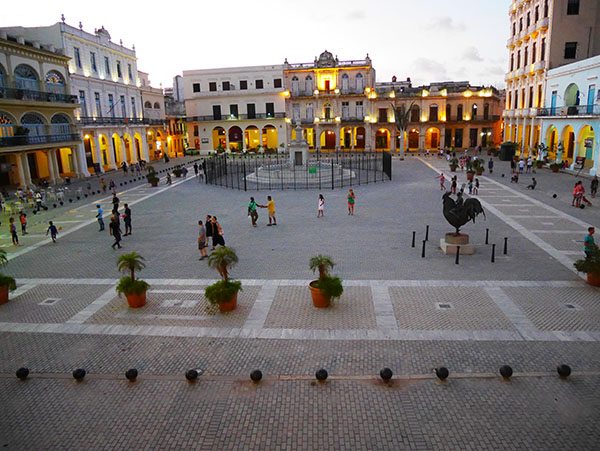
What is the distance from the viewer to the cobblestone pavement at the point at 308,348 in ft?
24.7

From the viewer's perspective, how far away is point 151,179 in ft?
119

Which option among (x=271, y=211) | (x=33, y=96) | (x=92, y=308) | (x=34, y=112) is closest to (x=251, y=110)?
(x=34, y=112)

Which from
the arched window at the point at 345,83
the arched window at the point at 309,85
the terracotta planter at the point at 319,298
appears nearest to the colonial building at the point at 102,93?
the arched window at the point at 309,85

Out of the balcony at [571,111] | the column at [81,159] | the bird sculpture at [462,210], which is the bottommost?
the bird sculpture at [462,210]

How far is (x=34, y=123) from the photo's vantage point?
37.8 m

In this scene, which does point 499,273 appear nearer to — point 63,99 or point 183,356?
point 183,356

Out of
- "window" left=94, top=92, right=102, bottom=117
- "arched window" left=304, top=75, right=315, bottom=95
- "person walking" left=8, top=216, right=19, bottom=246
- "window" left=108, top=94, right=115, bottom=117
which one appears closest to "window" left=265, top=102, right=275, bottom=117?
"arched window" left=304, top=75, right=315, bottom=95

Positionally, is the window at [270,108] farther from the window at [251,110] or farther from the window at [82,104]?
the window at [82,104]

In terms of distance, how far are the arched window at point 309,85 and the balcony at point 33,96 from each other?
32.7m

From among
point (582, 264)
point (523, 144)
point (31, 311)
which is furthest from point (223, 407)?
point (523, 144)

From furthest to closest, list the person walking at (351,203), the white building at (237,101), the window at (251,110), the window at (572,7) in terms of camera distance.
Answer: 1. the window at (251,110)
2. the white building at (237,101)
3. the window at (572,7)
4. the person walking at (351,203)

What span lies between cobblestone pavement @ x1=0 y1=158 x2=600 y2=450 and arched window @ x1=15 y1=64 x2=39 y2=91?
946 inches

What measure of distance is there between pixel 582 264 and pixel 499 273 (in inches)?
87.0

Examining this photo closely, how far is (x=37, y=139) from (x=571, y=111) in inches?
1715
